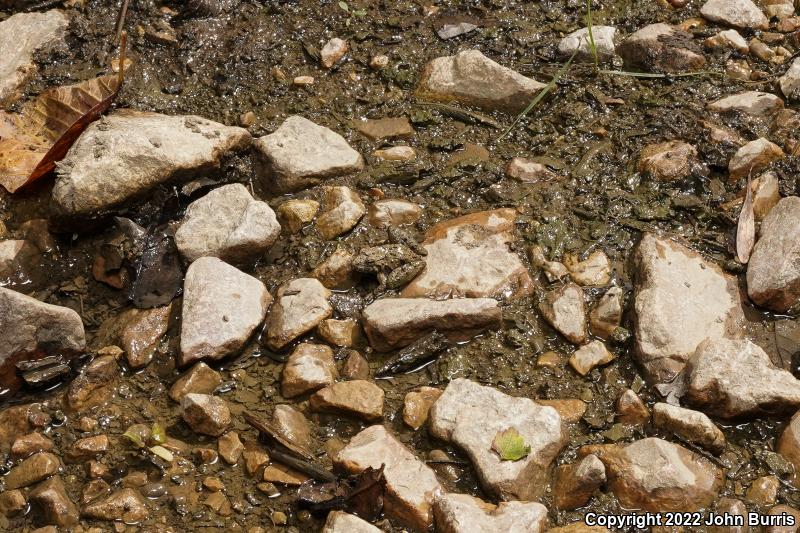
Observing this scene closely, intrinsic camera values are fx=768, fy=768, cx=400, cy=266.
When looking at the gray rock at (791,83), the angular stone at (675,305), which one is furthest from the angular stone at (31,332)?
the gray rock at (791,83)

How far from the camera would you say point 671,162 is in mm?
3469

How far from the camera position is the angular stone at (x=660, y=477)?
257 centimetres

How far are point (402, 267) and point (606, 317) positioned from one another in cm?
84

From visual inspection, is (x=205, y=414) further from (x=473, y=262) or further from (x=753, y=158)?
(x=753, y=158)

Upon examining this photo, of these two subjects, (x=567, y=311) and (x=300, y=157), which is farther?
(x=300, y=157)

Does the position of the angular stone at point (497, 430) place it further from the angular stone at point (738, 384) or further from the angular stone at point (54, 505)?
the angular stone at point (54, 505)

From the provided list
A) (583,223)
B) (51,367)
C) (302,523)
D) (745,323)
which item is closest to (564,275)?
(583,223)

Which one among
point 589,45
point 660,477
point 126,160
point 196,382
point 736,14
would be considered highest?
point 126,160

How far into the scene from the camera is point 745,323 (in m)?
3.05

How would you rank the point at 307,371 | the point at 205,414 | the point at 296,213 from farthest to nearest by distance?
the point at 296,213, the point at 307,371, the point at 205,414

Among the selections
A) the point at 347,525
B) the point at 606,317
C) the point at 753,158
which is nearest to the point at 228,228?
the point at 347,525

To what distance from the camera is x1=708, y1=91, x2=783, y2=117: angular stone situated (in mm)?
3686

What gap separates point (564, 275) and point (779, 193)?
106 cm

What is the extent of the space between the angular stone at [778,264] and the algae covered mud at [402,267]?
11mm
